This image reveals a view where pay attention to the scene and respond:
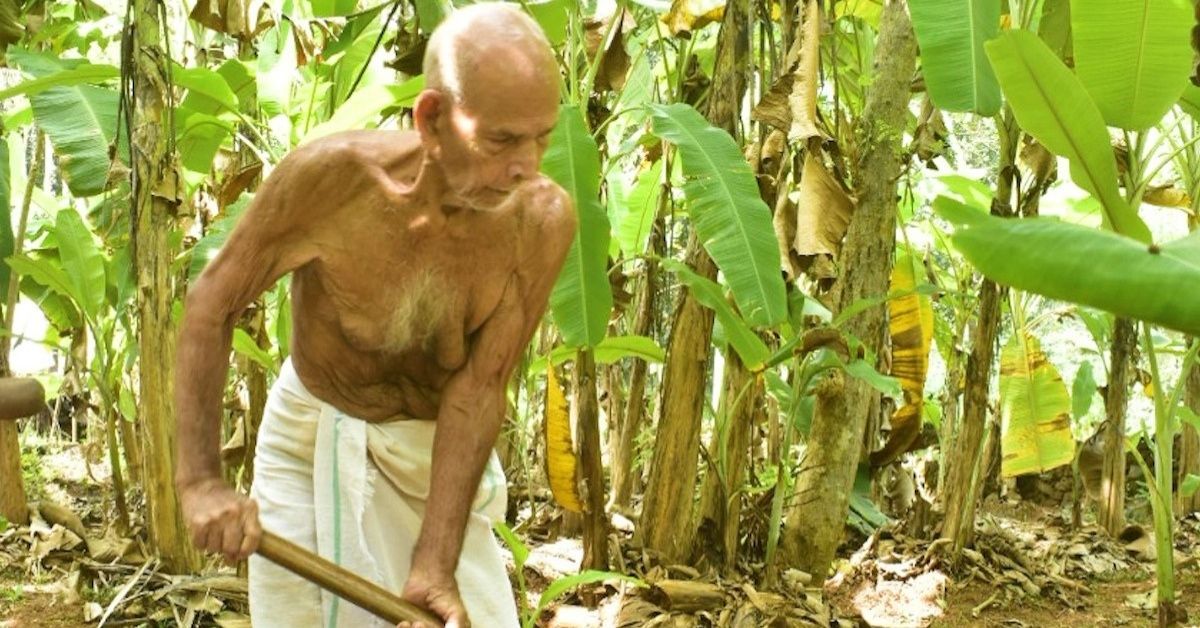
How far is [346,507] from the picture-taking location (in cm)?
251

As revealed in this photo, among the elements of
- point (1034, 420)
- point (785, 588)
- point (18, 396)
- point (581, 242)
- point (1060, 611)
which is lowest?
point (1060, 611)

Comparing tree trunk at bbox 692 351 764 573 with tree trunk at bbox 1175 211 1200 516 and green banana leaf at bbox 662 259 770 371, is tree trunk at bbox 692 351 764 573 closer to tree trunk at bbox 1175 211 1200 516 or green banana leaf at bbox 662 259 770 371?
green banana leaf at bbox 662 259 770 371

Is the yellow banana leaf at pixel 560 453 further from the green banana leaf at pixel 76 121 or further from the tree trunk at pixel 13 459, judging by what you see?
the tree trunk at pixel 13 459

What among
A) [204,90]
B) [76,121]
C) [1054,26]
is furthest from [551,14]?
[1054,26]

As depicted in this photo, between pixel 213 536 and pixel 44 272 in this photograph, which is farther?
pixel 44 272

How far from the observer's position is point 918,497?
6.21 meters

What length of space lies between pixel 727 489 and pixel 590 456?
573 mm

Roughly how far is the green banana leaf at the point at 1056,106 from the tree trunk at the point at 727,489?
6.12 feet

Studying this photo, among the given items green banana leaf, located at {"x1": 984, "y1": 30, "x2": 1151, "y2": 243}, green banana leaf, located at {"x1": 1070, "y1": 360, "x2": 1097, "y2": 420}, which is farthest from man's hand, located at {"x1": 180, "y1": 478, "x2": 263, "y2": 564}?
green banana leaf, located at {"x1": 1070, "y1": 360, "x2": 1097, "y2": 420}

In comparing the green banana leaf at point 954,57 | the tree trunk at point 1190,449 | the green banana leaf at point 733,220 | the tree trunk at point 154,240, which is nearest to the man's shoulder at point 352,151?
the green banana leaf at point 733,220

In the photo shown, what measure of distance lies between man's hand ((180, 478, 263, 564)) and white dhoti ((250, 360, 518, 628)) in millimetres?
234

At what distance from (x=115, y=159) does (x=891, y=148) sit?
2617mm

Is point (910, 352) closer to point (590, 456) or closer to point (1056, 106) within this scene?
point (590, 456)

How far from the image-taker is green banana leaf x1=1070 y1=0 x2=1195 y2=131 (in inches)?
136
